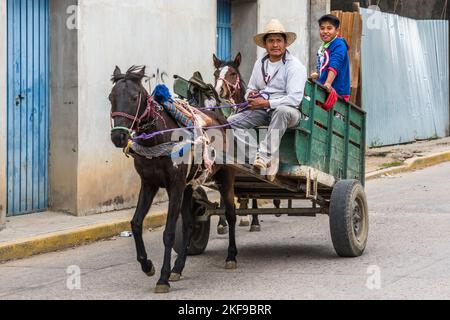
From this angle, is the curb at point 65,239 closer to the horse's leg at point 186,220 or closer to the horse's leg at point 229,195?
the horse's leg at point 186,220

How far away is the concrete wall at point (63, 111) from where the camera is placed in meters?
11.4

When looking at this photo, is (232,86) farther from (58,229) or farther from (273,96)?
(58,229)

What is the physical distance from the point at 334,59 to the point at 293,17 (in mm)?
7302

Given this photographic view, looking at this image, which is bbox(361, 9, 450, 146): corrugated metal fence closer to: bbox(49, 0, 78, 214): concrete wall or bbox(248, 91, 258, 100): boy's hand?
bbox(49, 0, 78, 214): concrete wall

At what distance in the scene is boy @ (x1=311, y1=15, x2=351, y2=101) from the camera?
949 centimetres

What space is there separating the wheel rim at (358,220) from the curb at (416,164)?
21.2ft

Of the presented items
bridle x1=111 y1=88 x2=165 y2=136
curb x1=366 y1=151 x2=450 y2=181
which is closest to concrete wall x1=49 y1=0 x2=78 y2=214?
bridle x1=111 y1=88 x2=165 y2=136

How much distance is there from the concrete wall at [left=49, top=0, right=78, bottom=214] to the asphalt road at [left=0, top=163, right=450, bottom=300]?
1.29 metres

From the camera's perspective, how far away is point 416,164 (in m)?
17.4

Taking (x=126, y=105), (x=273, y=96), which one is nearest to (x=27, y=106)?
(x=273, y=96)

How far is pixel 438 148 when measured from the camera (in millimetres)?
19750

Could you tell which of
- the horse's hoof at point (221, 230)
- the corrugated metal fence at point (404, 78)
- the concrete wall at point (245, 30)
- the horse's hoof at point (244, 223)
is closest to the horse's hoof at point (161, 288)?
the horse's hoof at point (221, 230)

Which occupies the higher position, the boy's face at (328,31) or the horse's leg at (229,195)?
the boy's face at (328,31)
